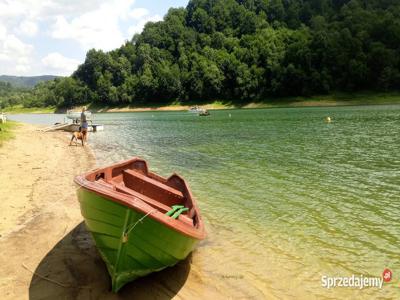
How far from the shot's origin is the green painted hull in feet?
20.1

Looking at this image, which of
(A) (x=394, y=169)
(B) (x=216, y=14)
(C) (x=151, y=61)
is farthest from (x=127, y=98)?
(A) (x=394, y=169)

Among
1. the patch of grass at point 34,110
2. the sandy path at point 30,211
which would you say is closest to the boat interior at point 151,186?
the sandy path at point 30,211

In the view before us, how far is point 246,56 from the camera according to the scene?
123 m

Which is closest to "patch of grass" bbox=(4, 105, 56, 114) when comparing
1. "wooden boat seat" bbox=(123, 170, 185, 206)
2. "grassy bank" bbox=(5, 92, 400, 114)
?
"grassy bank" bbox=(5, 92, 400, 114)

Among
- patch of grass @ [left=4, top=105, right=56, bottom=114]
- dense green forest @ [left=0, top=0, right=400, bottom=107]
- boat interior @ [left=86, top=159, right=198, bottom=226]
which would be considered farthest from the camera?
patch of grass @ [left=4, top=105, right=56, bottom=114]

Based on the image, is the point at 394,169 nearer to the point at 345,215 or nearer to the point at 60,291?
the point at 345,215

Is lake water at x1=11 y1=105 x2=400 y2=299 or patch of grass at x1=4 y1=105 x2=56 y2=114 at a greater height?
patch of grass at x1=4 y1=105 x2=56 y2=114

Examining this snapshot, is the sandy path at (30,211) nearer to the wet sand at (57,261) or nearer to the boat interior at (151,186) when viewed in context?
the wet sand at (57,261)

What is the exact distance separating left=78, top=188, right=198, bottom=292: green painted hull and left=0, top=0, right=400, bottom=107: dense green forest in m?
93.4

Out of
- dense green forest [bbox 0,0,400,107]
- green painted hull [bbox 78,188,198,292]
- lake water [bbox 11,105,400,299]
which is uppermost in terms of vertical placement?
dense green forest [bbox 0,0,400,107]

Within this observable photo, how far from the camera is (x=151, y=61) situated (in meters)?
154

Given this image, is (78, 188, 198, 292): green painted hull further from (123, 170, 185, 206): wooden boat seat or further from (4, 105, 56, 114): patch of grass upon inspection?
(4, 105, 56, 114): patch of grass

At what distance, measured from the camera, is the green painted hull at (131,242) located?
242 inches

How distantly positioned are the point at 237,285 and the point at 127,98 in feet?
432
